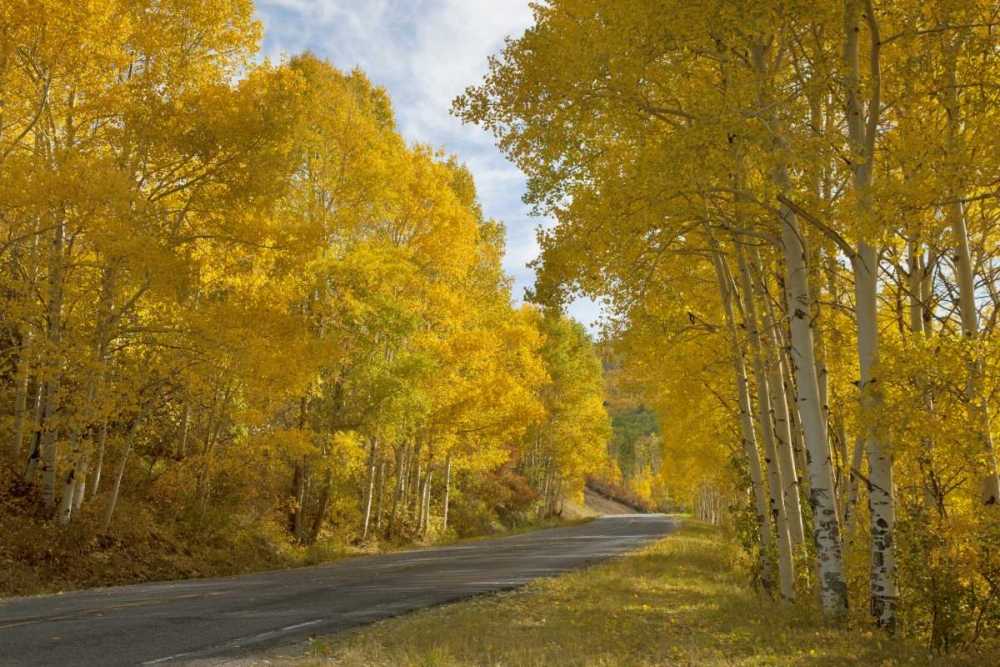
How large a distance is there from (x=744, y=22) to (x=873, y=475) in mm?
4528

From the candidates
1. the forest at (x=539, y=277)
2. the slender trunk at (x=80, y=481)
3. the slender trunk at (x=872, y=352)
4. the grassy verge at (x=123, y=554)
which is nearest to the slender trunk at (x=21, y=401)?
the forest at (x=539, y=277)

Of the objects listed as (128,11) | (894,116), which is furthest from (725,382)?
(128,11)

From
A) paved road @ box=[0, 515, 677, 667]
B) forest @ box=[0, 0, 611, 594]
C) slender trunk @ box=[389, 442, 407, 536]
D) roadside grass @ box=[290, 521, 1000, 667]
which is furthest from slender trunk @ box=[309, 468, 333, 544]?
roadside grass @ box=[290, 521, 1000, 667]

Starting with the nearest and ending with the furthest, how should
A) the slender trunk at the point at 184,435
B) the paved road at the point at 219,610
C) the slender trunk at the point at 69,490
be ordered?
1. the paved road at the point at 219,610
2. the slender trunk at the point at 69,490
3. the slender trunk at the point at 184,435

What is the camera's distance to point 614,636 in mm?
6629

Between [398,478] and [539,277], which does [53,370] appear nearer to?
[539,277]

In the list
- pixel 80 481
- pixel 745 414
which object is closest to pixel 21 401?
pixel 80 481

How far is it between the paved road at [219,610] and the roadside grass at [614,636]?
68cm

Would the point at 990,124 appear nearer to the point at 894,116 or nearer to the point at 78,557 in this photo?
the point at 894,116

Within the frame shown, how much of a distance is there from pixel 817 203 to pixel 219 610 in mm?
7918

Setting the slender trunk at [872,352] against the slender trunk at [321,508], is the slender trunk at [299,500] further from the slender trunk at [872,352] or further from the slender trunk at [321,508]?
the slender trunk at [872,352]

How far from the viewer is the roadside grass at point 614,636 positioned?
554cm

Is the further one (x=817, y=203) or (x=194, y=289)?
(x=194, y=289)

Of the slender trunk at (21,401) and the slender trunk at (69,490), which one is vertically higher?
the slender trunk at (21,401)
